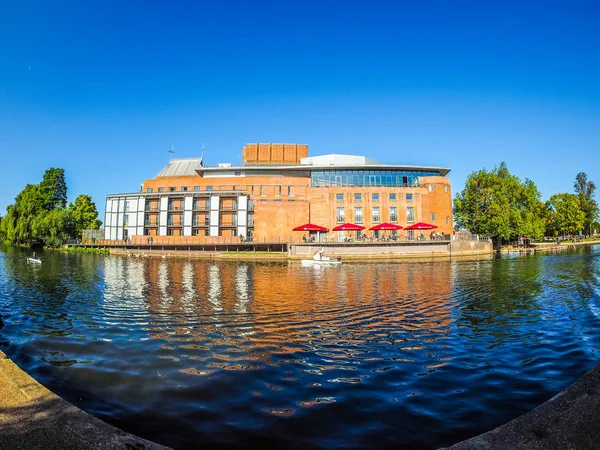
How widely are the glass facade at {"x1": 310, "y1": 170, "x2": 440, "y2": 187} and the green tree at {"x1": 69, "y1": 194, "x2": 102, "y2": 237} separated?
177ft

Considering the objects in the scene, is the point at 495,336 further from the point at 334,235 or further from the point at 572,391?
the point at 334,235

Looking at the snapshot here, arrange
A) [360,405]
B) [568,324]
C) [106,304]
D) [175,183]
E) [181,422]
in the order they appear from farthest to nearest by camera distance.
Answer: [175,183] < [106,304] < [568,324] < [360,405] < [181,422]

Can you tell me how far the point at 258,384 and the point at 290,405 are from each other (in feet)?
3.94

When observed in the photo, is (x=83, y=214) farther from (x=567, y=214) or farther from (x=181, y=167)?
(x=567, y=214)

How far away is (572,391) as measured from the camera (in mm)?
3746

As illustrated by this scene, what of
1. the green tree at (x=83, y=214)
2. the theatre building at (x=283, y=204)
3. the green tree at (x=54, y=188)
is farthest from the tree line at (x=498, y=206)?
the green tree at (x=54, y=188)

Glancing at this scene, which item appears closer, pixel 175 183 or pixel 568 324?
pixel 568 324

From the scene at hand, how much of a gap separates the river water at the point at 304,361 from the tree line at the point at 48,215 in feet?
214

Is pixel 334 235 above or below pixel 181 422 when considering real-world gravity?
above

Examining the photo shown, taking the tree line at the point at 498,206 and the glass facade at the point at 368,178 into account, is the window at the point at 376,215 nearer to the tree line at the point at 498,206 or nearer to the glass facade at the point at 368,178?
the glass facade at the point at 368,178

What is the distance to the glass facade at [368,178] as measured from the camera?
68.5 m

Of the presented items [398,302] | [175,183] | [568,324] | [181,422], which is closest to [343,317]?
[398,302]

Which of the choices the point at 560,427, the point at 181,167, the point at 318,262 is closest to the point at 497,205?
the point at 318,262

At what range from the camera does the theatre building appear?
213ft
